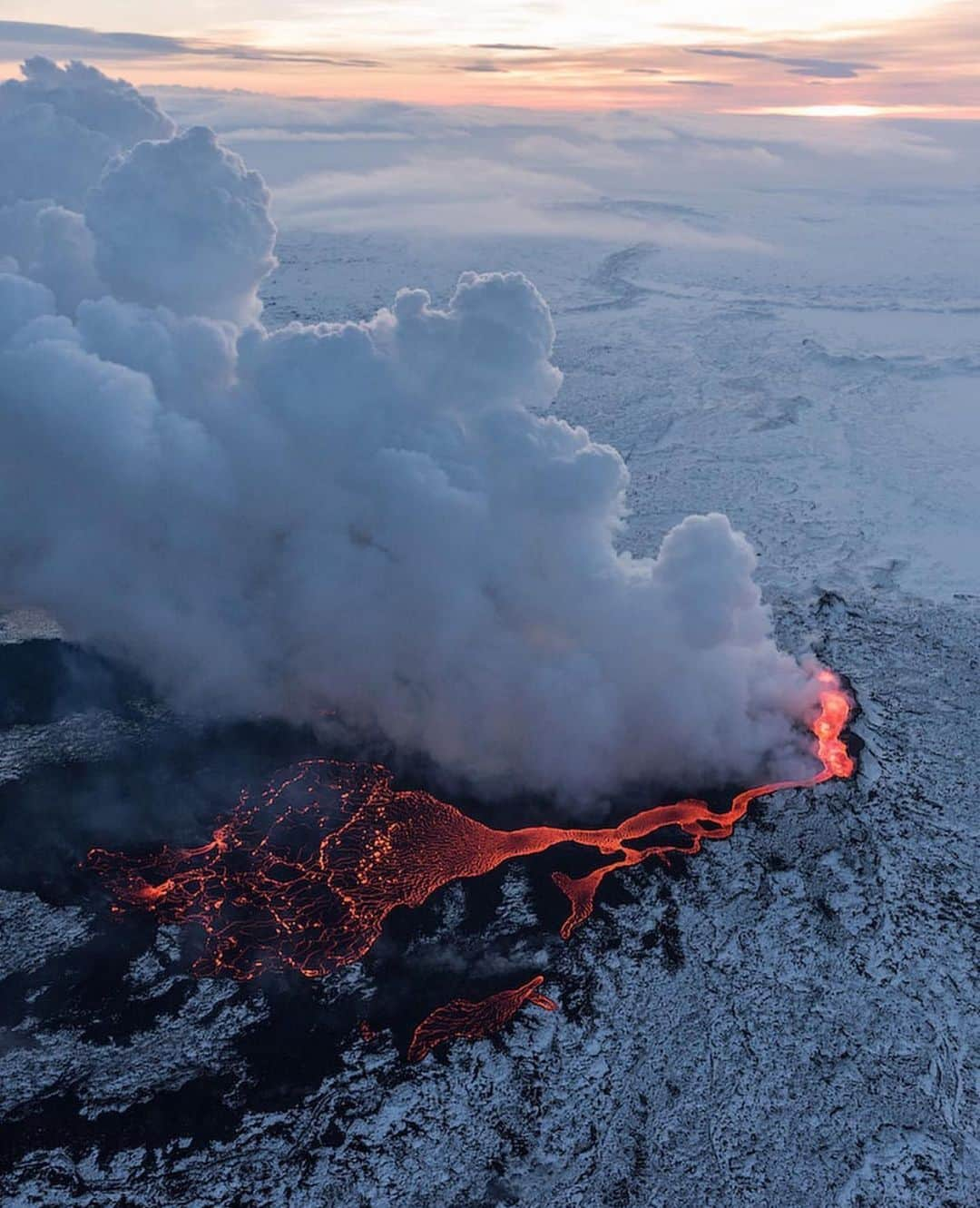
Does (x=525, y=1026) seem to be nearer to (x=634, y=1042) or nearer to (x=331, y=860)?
(x=634, y=1042)

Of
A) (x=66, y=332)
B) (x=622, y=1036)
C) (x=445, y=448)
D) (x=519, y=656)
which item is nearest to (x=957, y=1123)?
(x=622, y=1036)

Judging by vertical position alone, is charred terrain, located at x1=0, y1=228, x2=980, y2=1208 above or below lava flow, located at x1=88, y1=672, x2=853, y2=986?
above

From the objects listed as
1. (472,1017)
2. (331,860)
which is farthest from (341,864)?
(472,1017)

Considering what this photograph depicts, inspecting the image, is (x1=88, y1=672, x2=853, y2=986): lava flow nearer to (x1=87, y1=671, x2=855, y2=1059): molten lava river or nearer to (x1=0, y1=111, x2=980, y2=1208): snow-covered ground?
(x1=87, y1=671, x2=855, y2=1059): molten lava river

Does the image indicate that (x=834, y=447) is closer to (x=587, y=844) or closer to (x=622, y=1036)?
(x=587, y=844)

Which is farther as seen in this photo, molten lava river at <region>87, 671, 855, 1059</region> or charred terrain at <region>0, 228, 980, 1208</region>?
molten lava river at <region>87, 671, 855, 1059</region>

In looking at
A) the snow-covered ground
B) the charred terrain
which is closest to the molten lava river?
the charred terrain

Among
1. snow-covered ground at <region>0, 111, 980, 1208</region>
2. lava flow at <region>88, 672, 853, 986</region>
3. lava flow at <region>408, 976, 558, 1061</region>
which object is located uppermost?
lava flow at <region>408, 976, 558, 1061</region>
